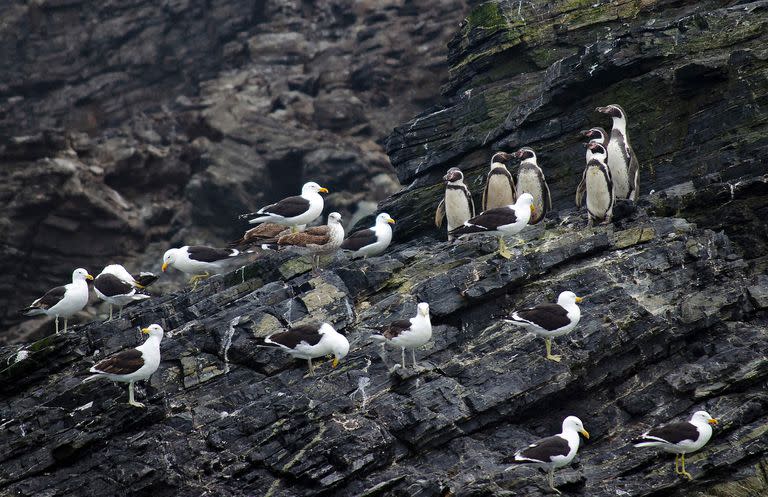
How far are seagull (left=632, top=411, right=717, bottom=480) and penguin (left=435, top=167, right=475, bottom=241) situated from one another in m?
10.2

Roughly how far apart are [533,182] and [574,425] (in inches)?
389

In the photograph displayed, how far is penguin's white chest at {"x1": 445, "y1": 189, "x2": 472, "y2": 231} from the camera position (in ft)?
88.1

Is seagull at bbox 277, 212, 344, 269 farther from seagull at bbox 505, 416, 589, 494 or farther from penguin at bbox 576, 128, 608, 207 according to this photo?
seagull at bbox 505, 416, 589, 494

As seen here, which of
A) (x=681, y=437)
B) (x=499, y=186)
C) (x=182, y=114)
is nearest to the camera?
(x=681, y=437)

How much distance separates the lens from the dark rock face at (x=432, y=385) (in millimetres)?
17797

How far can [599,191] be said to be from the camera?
970 inches

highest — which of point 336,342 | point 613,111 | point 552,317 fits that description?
point 613,111

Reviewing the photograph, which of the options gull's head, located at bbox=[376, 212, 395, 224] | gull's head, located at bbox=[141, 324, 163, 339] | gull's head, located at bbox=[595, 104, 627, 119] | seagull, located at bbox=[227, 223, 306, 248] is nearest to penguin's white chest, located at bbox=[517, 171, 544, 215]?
gull's head, located at bbox=[595, 104, 627, 119]

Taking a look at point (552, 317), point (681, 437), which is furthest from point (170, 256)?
point (681, 437)

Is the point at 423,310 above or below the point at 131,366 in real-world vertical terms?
below

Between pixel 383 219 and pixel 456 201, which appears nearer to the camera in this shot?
pixel 383 219

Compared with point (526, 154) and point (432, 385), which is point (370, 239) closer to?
point (526, 154)

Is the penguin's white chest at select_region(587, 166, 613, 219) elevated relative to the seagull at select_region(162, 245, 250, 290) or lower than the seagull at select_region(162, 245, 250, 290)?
lower

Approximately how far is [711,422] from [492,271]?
223 inches
